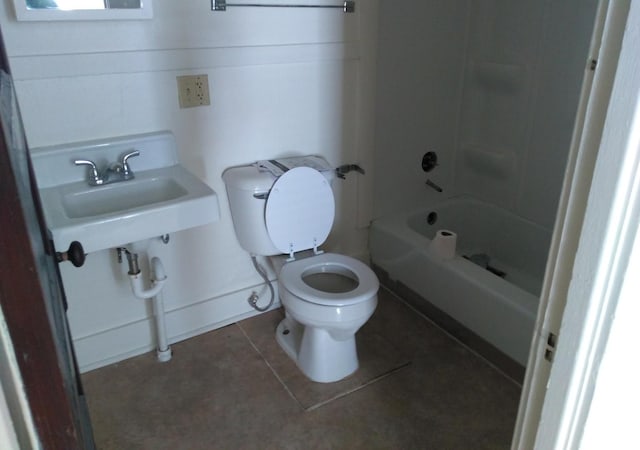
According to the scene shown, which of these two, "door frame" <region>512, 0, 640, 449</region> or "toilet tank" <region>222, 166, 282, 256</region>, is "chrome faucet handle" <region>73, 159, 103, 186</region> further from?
"door frame" <region>512, 0, 640, 449</region>

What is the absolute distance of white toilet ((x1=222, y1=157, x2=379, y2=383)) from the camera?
186 cm

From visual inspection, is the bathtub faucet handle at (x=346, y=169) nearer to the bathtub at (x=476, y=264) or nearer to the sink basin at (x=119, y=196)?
the bathtub at (x=476, y=264)

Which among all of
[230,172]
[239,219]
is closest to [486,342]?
[239,219]

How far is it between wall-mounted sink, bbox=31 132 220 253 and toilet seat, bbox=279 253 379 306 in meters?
0.43

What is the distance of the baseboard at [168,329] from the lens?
80.4 inches

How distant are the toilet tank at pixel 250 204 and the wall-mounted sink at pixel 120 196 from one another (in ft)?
0.69

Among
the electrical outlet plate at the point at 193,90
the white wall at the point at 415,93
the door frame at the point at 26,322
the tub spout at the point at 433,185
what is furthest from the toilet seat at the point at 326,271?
the door frame at the point at 26,322

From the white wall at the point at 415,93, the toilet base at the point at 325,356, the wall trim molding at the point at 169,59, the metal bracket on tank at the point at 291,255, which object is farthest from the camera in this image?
the white wall at the point at 415,93

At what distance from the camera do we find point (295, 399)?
1.92 m

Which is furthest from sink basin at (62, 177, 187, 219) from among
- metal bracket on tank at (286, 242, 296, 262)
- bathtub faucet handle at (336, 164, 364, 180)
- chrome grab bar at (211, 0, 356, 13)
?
bathtub faucet handle at (336, 164, 364, 180)

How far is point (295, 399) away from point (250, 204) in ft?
2.57

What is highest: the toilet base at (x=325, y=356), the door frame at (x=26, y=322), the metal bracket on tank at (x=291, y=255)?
the door frame at (x=26, y=322)

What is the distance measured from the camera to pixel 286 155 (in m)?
2.23

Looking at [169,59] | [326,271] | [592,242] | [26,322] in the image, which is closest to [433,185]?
[326,271]
